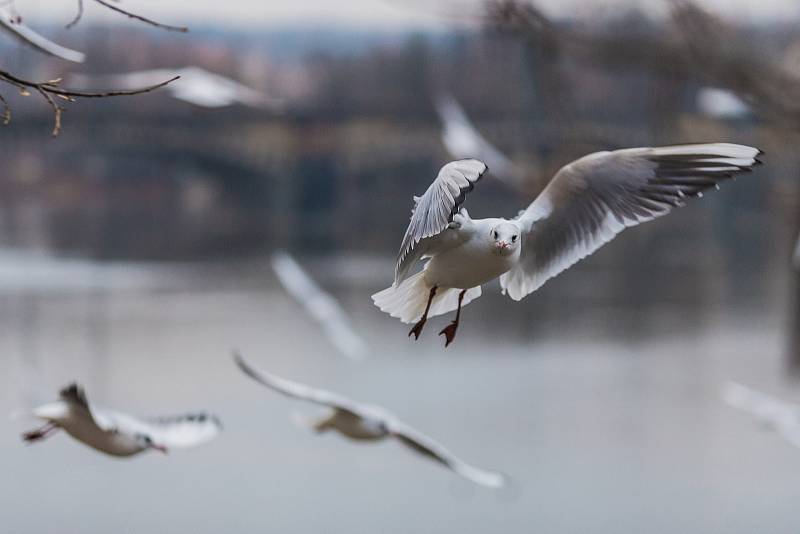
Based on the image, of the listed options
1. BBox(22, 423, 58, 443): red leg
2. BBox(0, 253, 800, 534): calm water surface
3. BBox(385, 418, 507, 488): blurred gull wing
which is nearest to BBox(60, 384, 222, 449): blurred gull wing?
BBox(22, 423, 58, 443): red leg

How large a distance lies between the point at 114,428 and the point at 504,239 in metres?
2.09

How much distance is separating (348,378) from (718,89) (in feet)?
33.2

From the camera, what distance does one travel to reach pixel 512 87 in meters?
43.3

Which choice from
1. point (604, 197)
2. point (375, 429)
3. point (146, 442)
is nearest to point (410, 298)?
point (604, 197)

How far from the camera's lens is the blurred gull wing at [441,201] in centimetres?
314

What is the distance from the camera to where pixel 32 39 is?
3.32 metres

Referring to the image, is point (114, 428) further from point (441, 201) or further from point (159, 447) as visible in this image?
point (441, 201)

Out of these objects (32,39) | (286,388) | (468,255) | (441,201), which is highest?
(32,39)

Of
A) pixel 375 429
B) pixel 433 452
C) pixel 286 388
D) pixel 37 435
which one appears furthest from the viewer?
pixel 375 429

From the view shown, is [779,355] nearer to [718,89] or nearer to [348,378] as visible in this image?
[348,378]

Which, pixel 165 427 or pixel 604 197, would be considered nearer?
pixel 604 197

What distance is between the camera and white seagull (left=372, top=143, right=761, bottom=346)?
344cm

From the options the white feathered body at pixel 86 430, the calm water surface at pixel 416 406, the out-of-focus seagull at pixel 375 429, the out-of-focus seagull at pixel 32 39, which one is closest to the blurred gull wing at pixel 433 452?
the out-of-focus seagull at pixel 375 429

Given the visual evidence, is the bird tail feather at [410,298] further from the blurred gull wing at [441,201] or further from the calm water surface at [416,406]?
the calm water surface at [416,406]
